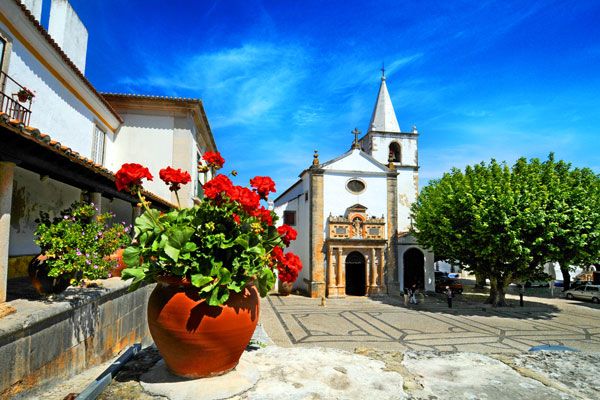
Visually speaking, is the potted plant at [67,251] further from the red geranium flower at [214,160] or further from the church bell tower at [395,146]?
the church bell tower at [395,146]

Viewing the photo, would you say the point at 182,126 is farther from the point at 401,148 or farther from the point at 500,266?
the point at 401,148

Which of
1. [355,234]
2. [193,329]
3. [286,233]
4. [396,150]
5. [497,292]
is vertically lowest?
[497,292]

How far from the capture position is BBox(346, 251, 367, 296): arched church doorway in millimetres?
25844

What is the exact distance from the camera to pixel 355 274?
86.2 feet

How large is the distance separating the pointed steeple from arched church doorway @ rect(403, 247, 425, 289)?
1183 centimetres

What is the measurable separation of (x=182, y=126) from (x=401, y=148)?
23.0m

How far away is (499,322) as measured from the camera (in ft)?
53.8

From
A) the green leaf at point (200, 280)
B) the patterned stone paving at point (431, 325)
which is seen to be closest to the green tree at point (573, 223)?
the patterned stone paving at point (431, 325)

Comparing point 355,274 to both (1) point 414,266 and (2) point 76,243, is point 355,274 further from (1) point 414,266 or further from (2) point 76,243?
(2) point 76,243

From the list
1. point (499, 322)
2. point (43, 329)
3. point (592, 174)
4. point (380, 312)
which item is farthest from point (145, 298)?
point (592, 174)

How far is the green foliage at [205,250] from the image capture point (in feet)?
10.8

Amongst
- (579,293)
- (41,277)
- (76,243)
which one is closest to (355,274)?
(579,293)

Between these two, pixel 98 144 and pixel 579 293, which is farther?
pixel 579 293

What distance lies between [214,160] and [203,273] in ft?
4.32
